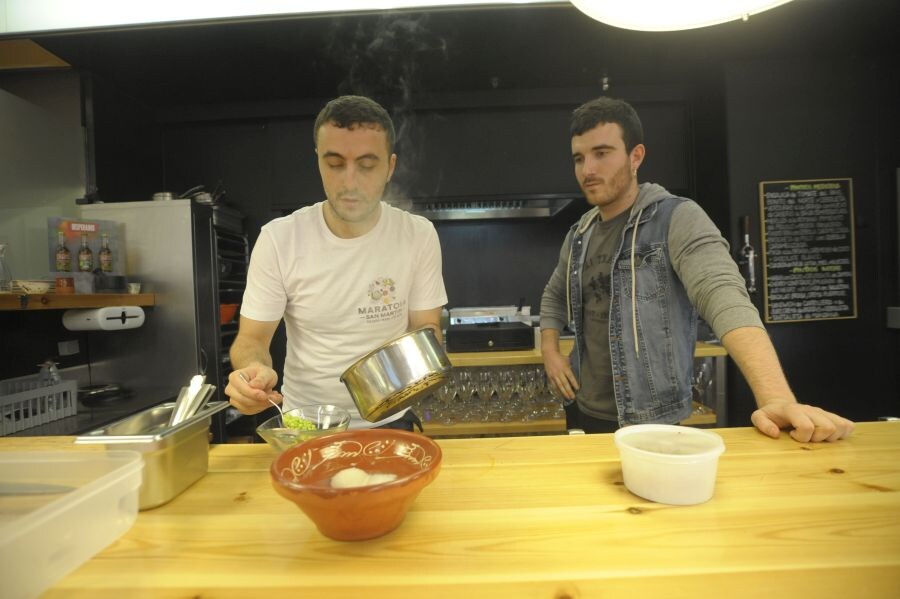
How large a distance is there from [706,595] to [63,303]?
8.36 feet

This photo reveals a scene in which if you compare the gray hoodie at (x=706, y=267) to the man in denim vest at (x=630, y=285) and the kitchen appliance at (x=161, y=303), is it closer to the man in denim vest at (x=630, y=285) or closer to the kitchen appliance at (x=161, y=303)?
the man in denim vest at (x=630, y=285)

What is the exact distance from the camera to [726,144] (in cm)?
307

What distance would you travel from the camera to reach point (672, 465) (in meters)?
0.73

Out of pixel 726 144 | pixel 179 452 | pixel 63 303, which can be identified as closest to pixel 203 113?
pixel 63 303

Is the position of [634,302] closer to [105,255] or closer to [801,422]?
[801,422]

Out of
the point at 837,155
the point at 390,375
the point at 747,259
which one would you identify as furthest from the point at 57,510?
the point at 837,155

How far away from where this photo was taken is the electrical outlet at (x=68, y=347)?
2650 mm

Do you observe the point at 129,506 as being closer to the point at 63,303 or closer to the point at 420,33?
the point at 63,303

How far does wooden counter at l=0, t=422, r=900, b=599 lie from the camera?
570 millimetres

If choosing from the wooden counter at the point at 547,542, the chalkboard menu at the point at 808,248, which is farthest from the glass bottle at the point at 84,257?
the chalkboard menu at the point at 808,248

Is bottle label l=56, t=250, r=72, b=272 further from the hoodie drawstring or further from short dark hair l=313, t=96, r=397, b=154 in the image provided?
the hoodie drawstring

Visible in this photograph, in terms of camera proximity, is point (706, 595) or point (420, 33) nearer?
point (706, 595)

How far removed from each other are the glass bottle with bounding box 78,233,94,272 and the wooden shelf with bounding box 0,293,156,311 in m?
0.24

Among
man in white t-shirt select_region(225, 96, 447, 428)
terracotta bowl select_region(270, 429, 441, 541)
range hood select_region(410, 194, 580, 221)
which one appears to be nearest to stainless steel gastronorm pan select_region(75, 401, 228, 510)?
terracotta bowl select_region(270, 429, 441, 541)
